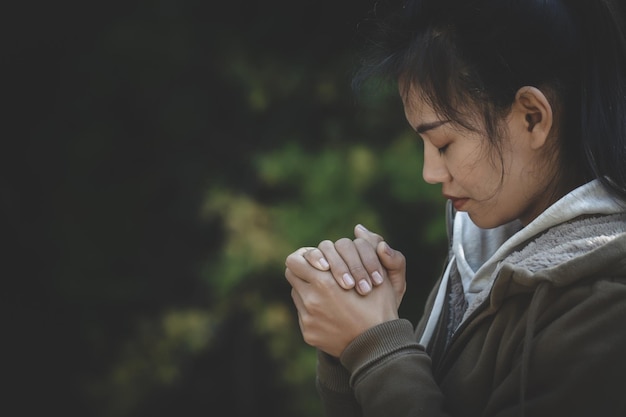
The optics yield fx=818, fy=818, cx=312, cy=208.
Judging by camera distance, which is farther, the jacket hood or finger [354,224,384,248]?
finger [354,224,384,248]

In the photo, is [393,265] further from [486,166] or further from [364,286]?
[486,166]

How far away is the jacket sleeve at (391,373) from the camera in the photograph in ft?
4.00

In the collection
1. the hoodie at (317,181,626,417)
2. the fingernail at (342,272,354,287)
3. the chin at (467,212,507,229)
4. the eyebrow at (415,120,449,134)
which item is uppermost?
the eyebrow at (415,120,449,134)

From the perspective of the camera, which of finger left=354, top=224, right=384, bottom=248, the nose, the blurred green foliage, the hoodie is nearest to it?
the hoodie

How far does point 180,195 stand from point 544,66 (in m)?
3.50

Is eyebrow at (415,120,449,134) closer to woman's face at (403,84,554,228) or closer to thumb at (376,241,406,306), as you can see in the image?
woman's face at (403,84,554,228)

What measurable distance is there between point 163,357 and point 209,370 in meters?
0.32

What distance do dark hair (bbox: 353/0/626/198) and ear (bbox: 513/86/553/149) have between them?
1cm

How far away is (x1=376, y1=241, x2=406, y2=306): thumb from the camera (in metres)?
1.43

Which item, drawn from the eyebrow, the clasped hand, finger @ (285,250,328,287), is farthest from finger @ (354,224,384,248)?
the eyebrow

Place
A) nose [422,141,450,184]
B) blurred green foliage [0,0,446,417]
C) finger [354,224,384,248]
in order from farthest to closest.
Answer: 1. blurred green foliage [0,0,446,417]
2. finger [354,224,384,248]
3. nose [422,141,450,184]

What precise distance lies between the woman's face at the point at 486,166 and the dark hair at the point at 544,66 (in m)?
0.02

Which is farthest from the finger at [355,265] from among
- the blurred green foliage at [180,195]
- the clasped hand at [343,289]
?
the blurred green foliage at [180,195]

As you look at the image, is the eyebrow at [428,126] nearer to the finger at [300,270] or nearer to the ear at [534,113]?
the ear at [534,113]
